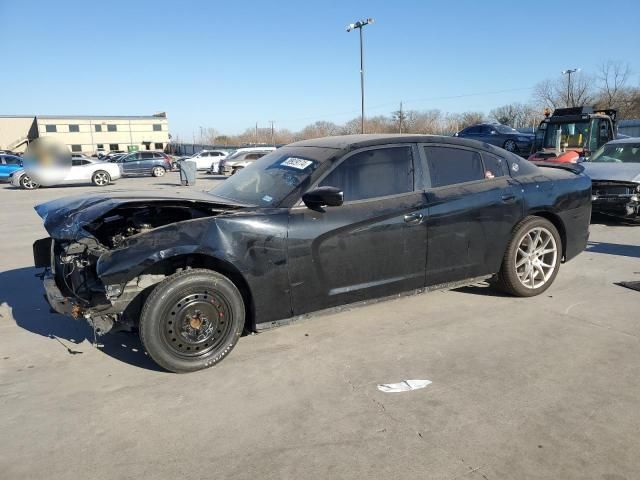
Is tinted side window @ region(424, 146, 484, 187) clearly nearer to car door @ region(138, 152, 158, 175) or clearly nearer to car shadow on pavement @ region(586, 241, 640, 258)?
car shadow on pavement @ region(586, 241, 640, 258)

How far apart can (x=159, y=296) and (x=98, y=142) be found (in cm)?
6590

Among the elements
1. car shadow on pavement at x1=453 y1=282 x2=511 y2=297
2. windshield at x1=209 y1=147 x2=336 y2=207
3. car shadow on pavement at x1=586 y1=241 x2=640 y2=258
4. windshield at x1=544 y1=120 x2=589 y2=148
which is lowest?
car shadow on pavement at x1=453 y1=282 x2=511 y2=297

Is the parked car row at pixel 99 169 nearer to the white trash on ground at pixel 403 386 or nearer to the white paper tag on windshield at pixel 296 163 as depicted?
the white paper tag on windshield at pixel 296 163

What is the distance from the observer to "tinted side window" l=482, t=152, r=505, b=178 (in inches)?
186

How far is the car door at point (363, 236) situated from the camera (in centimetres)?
373

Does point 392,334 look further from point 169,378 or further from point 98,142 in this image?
point 98,142

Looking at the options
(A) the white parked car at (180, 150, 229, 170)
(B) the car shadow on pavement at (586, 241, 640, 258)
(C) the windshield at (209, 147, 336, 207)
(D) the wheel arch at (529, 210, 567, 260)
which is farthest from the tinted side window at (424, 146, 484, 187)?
(A) the white parked car at (180, 150, 229, 170)

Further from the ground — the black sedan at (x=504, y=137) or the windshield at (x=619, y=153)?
the black sedan at (x=504, y=137)

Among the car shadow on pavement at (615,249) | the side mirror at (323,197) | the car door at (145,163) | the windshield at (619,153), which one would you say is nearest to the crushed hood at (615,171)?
the windshield at (619,153)

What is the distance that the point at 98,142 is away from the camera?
6200 cm

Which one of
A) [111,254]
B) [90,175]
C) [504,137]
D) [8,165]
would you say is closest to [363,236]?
[111,254]

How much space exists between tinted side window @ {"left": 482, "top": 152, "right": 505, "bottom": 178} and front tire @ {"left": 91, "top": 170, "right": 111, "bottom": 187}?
22.4m

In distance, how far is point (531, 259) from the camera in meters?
4.93

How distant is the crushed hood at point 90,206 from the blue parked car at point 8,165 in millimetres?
27548
